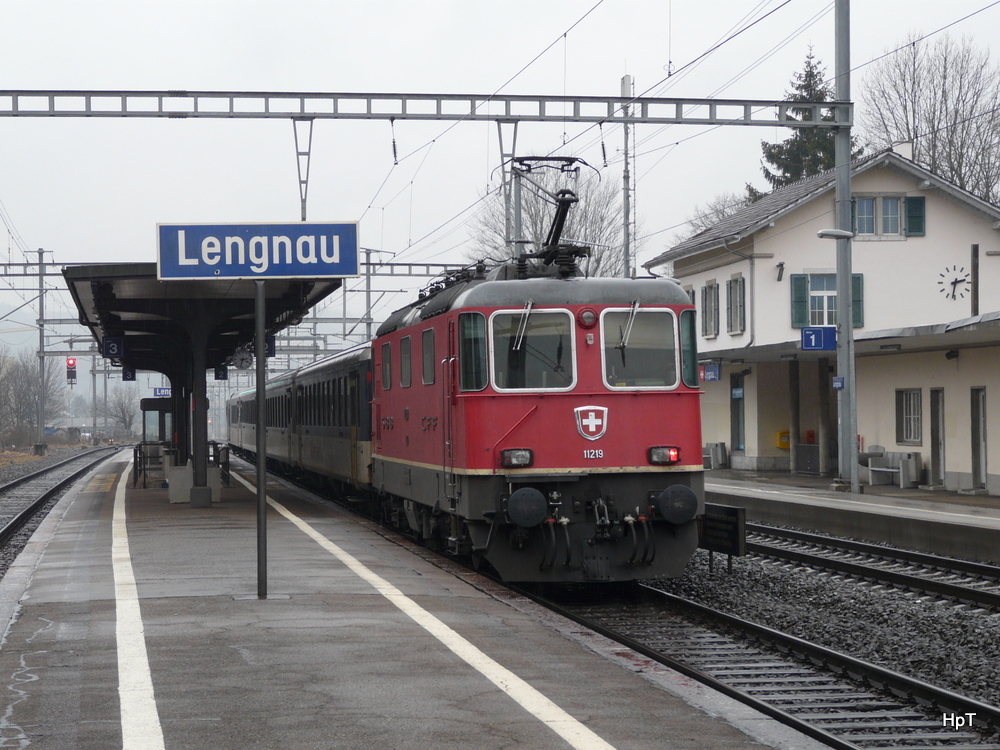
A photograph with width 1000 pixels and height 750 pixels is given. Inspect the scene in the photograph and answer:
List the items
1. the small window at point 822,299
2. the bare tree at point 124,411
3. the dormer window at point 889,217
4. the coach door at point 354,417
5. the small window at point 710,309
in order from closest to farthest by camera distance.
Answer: the coach door at point 354,417
the small window at point 822,299
the dormer window at point 889,217
the small window at point 710,309
the bare tree at point 124,411

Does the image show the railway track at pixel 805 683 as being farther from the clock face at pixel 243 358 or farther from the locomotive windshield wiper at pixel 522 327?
the clock face at pixel 243 358

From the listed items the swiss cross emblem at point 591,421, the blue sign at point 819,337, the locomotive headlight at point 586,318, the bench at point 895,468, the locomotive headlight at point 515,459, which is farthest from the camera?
the bench at point 895,468

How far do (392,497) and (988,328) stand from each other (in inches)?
401

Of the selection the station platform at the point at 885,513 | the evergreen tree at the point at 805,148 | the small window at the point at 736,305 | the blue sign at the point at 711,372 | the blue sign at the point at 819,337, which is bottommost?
the station platform at the point at 885,513

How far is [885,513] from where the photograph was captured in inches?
729

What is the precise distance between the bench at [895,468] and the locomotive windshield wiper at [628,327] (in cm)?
1646

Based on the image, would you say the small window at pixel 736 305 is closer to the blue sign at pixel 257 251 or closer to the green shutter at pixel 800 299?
the green shutter at pixel 800 299

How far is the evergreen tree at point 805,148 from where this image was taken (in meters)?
57.0

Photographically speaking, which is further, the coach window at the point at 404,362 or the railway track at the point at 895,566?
the coach window at the point at 404,362

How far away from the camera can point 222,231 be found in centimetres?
973

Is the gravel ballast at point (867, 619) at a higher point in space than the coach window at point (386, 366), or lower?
lower

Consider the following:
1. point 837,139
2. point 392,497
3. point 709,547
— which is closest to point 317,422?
point 392,497

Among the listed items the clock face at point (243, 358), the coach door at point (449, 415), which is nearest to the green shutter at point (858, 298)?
the clock face at point (243, 358)

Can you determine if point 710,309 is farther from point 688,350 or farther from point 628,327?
point 628,327
